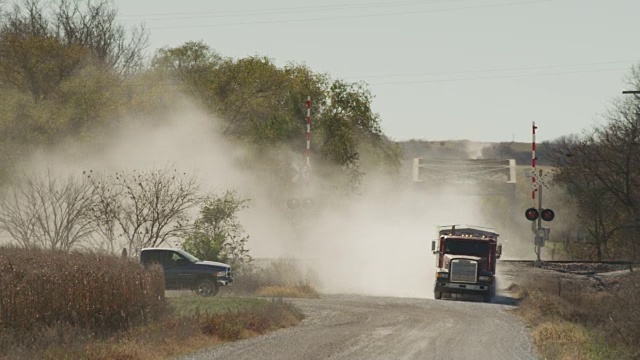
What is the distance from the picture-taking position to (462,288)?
4634 cm

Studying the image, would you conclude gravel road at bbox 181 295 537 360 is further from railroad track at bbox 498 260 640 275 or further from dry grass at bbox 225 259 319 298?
railroad track at bbox 498 260 640 275

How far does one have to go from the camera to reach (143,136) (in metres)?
74.3

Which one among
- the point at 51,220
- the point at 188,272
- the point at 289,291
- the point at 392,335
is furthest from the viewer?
the point at 51,220

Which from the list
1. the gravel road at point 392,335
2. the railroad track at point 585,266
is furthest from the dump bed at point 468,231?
the railroad track at point 585,266

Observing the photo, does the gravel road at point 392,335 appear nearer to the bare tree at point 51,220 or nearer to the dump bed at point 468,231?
the dump bed at point 468,231

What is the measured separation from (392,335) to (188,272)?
51.3 ft

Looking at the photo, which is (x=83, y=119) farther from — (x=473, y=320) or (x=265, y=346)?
(x=265, y=346)

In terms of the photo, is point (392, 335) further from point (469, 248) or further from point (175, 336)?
point (469, 248)

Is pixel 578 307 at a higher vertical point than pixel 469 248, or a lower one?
lower

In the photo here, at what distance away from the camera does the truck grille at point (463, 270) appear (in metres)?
46.0

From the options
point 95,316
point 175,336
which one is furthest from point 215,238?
point 175,336

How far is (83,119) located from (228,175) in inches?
453

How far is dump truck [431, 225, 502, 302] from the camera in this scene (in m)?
46.0

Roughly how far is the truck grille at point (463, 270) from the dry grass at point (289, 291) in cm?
593
